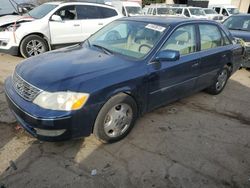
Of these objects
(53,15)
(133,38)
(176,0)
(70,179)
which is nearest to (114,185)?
(70,179)

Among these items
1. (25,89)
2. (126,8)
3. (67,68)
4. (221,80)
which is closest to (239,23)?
(221,80)

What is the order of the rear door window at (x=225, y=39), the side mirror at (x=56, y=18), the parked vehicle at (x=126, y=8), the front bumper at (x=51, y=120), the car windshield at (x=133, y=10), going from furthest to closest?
the car windshield at (x=133, y=10), the parked vehicle at (x=126, y=8), the side mirror at (x=56, y=18), the rear door window at (x=225, y=39), the front bumper at (x=51, y=120)

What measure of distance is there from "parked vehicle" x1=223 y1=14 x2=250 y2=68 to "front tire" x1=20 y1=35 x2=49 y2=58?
5677 mm

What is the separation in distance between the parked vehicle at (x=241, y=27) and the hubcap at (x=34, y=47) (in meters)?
5.73

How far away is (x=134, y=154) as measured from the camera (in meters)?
3.00

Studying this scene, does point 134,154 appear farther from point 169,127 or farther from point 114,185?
point 169,127

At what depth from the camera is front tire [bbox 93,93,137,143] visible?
284cm

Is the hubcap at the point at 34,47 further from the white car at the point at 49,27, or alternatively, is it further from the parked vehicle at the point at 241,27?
the parked vehicle at the point at 241,27

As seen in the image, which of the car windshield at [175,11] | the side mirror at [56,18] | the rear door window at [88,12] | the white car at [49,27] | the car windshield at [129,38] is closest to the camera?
the car windshield at [129,38]

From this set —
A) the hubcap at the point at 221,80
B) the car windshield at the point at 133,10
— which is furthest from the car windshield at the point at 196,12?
the hubcap at the point at 221,80

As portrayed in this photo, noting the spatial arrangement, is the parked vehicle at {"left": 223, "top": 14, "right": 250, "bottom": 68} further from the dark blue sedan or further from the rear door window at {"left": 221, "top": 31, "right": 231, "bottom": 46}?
the dark blue sedan

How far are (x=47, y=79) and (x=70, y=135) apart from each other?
27.5 inches

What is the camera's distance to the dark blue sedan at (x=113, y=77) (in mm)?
2557

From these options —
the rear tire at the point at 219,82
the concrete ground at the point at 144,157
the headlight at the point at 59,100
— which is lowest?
the concrete ground at the point at 144,157
